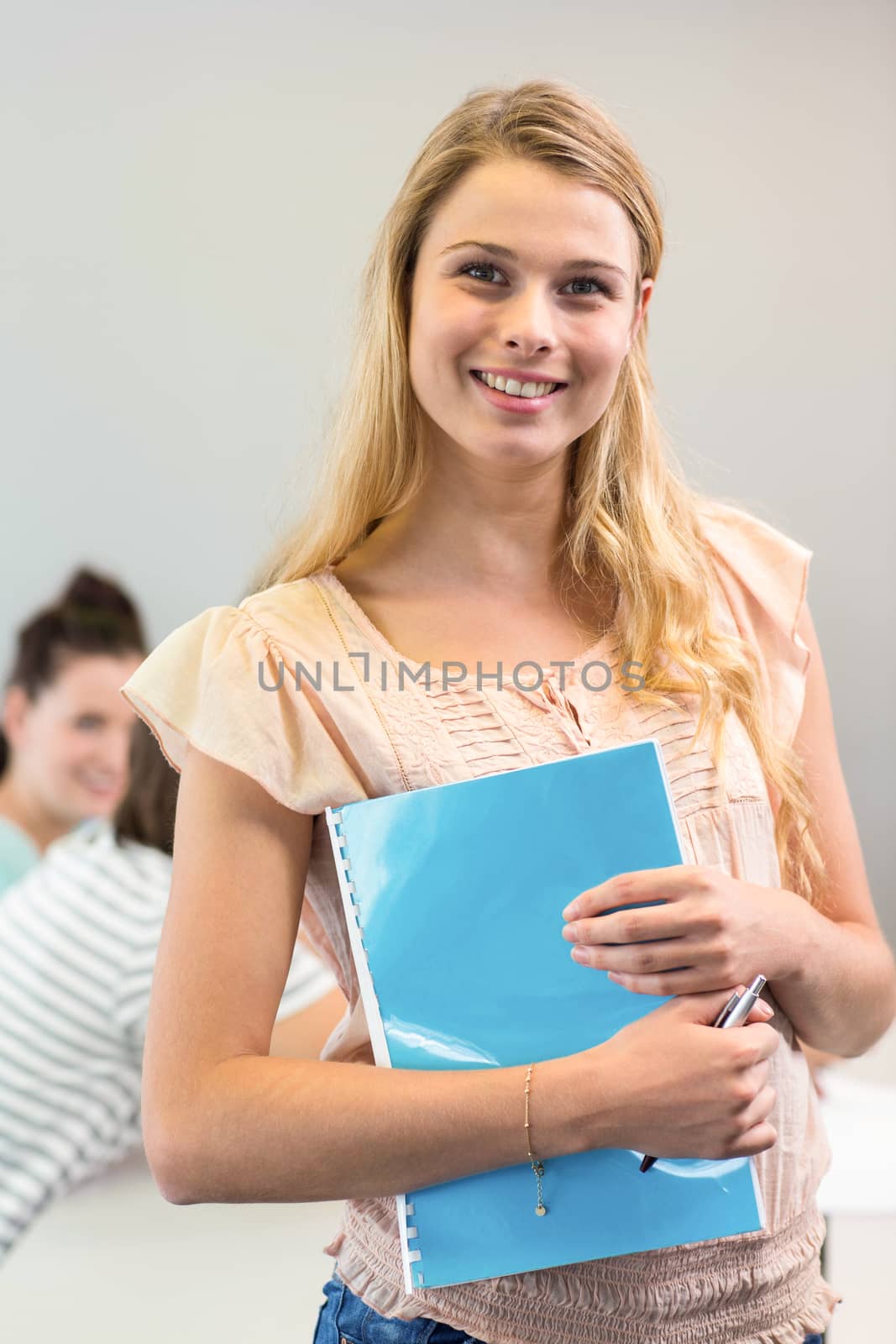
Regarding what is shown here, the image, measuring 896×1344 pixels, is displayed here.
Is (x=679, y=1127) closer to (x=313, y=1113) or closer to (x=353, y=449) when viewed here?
(x=313, y=1113)

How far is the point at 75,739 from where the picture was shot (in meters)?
2.89

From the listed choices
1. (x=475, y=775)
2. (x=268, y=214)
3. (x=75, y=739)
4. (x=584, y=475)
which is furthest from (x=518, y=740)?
(x=268, y=214)

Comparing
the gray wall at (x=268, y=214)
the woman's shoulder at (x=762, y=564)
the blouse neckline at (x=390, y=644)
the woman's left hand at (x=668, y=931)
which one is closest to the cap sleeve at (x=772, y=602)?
the woman's shoulder at (x=762, y=564)

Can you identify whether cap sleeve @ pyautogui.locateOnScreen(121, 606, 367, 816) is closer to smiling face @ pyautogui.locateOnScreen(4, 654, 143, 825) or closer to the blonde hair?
the blonde hair

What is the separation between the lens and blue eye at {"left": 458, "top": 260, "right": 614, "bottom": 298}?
98 centimetres

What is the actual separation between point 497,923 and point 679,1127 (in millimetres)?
175

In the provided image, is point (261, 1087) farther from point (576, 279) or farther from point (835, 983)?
point (576, 279)

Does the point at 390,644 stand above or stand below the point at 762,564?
below

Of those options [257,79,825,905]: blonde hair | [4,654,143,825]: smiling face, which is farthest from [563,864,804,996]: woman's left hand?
[4,654,143,825]: smiling face

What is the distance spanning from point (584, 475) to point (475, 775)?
326 millimetres

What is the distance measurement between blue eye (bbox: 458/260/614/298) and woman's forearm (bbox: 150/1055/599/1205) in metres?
0.56

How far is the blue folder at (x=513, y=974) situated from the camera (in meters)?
0.86

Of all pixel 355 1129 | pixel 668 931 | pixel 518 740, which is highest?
pixel 518 740

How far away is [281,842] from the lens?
905 mm
